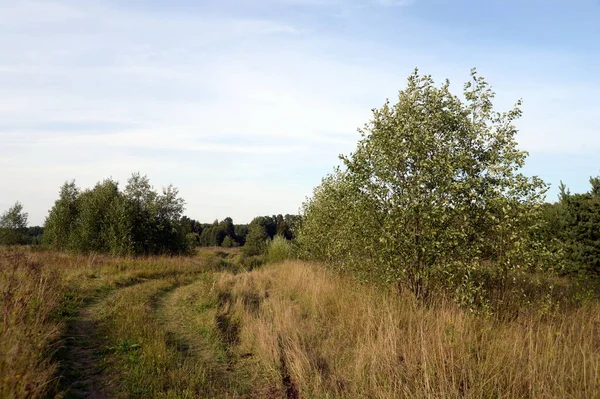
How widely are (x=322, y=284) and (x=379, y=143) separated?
244 inches

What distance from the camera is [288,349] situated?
7.86 m

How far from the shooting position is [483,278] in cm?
988

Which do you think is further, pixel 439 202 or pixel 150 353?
pixel 439 202

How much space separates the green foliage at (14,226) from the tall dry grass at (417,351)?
47.0 meters

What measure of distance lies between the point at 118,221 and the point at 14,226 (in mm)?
23961

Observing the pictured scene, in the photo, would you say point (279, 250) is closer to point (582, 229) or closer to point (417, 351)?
point (582, 229)

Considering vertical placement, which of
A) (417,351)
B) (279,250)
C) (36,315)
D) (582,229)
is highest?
(582,229)

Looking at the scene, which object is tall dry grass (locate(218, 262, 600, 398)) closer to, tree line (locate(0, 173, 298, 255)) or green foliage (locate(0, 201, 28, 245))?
tree line (locate(0, 173, 298, 255))

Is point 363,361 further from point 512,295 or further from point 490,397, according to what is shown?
point 512,295

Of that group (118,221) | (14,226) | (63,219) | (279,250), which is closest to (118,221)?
(118,221)

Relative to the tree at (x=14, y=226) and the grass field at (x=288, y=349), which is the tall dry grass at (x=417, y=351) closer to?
the grass field at (x=288, y=349)

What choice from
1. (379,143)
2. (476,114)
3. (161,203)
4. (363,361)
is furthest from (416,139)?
(161,203)

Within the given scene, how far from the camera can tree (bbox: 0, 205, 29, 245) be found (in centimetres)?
4600

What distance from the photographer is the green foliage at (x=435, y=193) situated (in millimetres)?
9305
